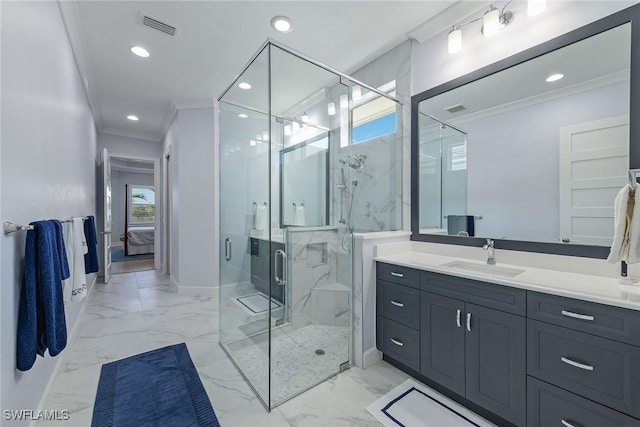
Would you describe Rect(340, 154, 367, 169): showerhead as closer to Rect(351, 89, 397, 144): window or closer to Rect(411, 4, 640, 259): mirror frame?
Rect(351, 89, 397, 144): window

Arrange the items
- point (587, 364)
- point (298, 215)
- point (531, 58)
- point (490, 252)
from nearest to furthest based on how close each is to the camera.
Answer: point (587, 364) < point (531, 58) < point (490, 252) < point (298, 215)

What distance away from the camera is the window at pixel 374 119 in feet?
9.04

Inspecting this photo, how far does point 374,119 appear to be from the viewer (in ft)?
9.32

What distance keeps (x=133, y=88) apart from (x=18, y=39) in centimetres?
253

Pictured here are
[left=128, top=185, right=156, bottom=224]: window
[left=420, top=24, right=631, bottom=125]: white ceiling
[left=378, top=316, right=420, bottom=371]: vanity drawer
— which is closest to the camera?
[left=420, top=24, right=631, bottom=125]: white ceiling

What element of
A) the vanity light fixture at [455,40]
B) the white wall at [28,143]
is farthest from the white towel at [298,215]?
the vanity light fixture at [455,40]

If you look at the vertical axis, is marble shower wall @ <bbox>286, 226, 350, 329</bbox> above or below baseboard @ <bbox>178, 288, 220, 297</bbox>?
above

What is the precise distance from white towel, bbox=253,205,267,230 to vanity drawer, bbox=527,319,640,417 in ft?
5.87

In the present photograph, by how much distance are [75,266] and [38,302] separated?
1.91ft

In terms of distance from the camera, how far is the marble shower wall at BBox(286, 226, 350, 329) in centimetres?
240

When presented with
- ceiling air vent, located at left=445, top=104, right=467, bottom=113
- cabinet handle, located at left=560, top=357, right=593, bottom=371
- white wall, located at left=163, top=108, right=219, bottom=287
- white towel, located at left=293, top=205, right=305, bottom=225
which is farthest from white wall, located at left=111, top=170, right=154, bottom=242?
cabinet handle, located at left=560, top=357, right=593, bottom=371

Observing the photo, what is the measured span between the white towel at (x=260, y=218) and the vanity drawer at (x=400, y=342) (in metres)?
1.20

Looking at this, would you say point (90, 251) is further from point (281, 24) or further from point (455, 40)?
point (455, 40)

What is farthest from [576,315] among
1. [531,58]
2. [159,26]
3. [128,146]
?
[128,146]
